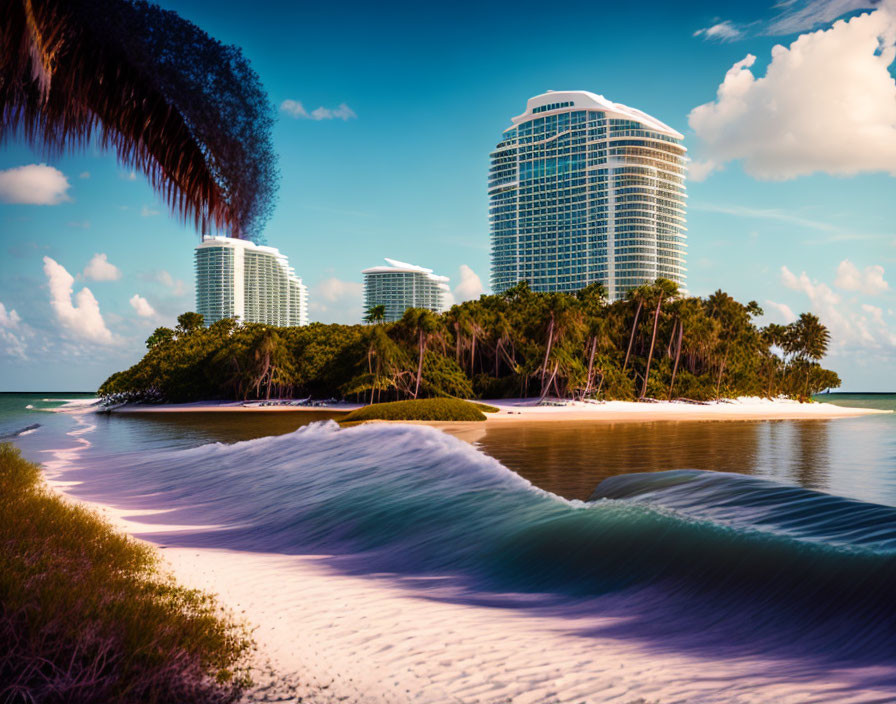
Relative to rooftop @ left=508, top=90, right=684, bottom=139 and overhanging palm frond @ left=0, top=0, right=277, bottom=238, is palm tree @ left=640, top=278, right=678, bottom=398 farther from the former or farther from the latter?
rooftop @ left=508, top=90, right=684, bottom=139

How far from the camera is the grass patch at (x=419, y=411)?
31484 mm

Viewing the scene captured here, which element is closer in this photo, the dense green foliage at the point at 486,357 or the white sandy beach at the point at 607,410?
the white sandy beach at the point at 607,410

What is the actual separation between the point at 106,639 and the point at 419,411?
94.2 feet

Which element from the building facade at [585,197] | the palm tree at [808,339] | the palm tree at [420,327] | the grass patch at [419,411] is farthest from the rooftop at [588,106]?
the grass patch at [419,411]

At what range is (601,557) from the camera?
750 centimetres

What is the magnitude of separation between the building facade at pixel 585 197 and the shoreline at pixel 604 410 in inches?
4291

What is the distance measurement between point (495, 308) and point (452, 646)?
5700 centimetres

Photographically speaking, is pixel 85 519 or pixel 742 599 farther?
pixel 85 519

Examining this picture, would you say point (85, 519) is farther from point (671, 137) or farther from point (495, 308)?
point (671, 137)

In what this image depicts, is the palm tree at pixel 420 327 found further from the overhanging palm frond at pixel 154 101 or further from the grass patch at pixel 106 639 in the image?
the grass patch at pixel 106 639

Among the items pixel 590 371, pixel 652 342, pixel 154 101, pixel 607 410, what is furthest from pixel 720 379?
pixel 154 101

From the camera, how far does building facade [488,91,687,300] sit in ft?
540

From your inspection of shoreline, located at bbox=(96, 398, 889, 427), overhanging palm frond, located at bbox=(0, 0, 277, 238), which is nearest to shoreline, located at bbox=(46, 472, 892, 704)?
overhanging palm frond, located at bbox=(0, 0, 277, 238)

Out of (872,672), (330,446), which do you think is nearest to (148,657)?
(872,672)
